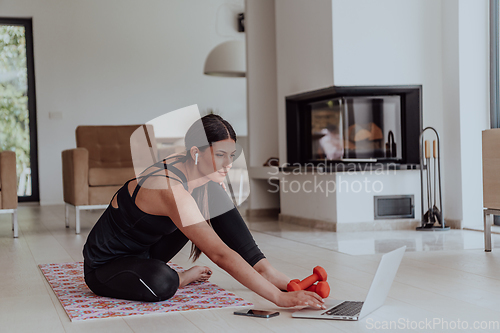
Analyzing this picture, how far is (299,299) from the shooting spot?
5.72ft

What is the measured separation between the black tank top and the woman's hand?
1.56 ft

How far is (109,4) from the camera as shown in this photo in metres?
7.49

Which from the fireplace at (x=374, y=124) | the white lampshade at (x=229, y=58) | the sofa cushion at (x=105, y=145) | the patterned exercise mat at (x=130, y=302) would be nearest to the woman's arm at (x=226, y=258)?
the patterned exercise mat at (x=130, y=302)

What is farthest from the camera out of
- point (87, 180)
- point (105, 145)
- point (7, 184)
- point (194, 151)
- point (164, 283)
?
point (105, 145)

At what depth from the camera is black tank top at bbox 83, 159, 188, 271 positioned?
1.94 meters

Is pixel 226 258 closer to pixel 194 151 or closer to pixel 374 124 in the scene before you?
pixel 194 151

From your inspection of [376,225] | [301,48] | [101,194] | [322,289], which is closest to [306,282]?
[322,289]

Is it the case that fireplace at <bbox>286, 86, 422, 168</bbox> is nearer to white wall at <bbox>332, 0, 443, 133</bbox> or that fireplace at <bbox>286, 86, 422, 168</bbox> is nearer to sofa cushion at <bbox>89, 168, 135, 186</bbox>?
white wall at <bbox>332, 0, 443, 133</bbox>

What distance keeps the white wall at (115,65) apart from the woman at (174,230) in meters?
5.59

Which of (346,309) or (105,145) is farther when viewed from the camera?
(105,145)

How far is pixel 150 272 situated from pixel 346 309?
0.67 meters

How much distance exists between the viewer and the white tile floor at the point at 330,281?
1.73 metres

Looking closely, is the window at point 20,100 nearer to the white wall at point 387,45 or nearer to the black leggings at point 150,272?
the white wall at point 387,45

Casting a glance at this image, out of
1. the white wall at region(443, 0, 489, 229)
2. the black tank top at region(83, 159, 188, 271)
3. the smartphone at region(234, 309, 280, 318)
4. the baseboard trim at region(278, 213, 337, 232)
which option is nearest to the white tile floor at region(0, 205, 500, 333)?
the smartphone at region(234, 309, 280, 318)
